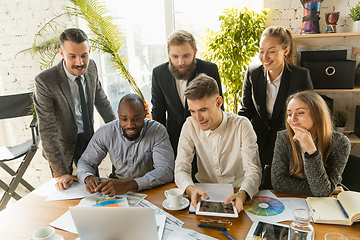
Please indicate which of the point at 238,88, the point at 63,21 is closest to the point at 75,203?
the point at 238,88

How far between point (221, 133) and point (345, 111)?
1.89 meters

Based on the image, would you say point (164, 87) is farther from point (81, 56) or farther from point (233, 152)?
point (233, 152)

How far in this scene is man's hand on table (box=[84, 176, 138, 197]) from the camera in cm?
141

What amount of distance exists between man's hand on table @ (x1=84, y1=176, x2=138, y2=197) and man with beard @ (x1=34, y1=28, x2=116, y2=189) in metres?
0.28

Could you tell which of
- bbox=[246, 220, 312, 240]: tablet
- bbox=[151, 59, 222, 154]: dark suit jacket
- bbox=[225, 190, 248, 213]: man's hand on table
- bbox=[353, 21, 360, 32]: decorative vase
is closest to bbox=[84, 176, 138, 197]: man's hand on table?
bbox=[225, 190, 248, 213]: man's hand on table

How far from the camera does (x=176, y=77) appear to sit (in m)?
2.15

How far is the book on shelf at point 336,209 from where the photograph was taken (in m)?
1.11

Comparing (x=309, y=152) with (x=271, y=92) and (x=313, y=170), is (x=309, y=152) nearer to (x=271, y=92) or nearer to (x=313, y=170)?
(x=313, y=170)

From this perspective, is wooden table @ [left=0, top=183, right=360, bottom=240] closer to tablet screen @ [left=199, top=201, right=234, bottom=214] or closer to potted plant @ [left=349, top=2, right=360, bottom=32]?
tablet screen @ [left=199, top=201, right=234, bottom=214]

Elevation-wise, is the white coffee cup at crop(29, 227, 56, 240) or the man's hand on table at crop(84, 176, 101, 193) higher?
the white coffee cup at crop(29, 227, 56, 240)

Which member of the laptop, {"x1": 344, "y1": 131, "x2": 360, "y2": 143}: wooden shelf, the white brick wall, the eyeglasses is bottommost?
{"x1": 344, "y1": 131, "x2": 360, "y2": 143}: wooden shelf

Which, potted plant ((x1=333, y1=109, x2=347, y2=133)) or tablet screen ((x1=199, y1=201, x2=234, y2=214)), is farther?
potted plant ((x1=333, y1=109, x2=347, y2=133))

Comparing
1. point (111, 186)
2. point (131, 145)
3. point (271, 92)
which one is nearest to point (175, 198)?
point (111, 186)

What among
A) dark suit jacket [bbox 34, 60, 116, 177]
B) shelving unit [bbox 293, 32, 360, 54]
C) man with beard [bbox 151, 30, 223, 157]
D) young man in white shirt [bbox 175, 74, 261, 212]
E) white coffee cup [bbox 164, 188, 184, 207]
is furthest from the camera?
shelving unit [bbox 293, 32, 360, 54]
